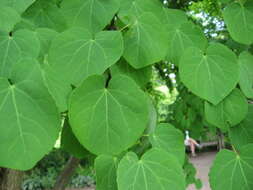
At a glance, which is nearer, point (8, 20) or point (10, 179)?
point (8, 20)

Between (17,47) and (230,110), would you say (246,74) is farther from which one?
(17,47)

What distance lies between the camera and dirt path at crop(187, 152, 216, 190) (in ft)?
20.2

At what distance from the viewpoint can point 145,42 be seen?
707mm

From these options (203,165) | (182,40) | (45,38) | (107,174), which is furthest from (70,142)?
(203,165)

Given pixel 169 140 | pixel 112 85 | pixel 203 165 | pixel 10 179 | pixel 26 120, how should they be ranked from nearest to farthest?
pixel 26 120 < pixel 112 85 < pixel 169 140 < pixel 10 179 < pixel 203 165

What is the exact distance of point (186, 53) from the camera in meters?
0.74

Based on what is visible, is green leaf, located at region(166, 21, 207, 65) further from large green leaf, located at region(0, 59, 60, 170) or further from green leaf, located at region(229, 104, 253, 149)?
large green leaf, located at region(0, 59, 60, 170)

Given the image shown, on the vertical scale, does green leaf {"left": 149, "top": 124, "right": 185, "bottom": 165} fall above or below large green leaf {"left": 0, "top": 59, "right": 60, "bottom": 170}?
below

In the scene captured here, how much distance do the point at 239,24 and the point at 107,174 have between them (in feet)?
1.52

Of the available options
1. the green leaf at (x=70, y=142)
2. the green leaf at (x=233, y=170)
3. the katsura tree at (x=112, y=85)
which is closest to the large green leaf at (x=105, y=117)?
the katsura tree at (x=112, y=85)

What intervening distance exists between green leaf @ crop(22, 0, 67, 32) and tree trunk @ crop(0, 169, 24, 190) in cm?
73

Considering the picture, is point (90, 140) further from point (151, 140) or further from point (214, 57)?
point (214, 57)

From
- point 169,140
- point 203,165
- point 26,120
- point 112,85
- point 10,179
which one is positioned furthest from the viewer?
point 203,165

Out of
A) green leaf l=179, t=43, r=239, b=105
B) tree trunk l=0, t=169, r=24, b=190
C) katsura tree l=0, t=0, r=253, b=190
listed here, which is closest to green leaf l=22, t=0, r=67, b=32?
katsura tree l=0, t=0, r=253, b=190
